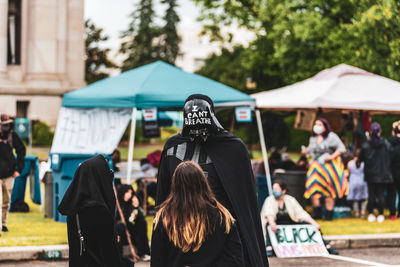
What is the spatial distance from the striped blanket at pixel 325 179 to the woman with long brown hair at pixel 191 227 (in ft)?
31.1

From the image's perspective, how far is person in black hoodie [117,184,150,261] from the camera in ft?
32.8

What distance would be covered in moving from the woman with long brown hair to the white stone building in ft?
98.3

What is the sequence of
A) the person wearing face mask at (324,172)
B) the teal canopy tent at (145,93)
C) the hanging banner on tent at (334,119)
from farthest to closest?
the hanging banner on tent at (334,119)
the person wearing face mask at (324,172)
the teal canopy tent at (145,93)

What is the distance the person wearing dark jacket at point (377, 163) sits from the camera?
1345cm

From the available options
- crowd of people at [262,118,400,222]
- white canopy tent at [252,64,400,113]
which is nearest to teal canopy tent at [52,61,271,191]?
crowd of people at [262,118,400,222]

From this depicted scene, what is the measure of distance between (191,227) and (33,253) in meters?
6.38

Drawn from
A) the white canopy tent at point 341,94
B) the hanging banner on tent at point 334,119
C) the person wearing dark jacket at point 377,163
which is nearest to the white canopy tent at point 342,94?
the white canopy tent at point 341,94

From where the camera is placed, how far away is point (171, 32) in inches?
2422

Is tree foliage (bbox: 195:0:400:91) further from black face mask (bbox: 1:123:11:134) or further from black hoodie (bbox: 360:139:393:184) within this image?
black face mask (bbox: 1:123:11:134)

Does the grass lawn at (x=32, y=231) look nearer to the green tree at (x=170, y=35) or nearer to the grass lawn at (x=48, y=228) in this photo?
the grass lawn at (x=48, y=228)

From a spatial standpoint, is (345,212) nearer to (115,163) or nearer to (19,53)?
(115,163)

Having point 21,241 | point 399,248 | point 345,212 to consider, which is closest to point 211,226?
point 21,241

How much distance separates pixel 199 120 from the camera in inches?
179

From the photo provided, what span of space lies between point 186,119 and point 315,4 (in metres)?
26.6
